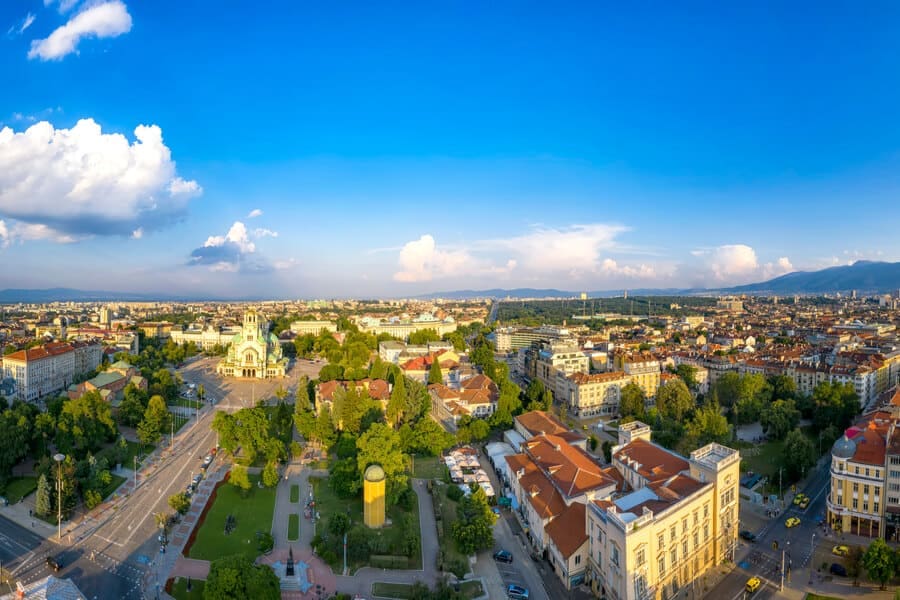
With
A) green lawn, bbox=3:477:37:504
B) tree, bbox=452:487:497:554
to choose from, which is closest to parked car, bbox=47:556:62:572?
green lawn, bbox=3:477:37:504

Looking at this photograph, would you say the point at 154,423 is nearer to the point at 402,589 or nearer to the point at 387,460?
the point at 387,460

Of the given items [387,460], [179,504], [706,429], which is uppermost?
[387,460]

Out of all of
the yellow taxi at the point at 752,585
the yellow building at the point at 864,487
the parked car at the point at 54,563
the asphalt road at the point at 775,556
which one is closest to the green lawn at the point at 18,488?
the parked car at the point at 54,563

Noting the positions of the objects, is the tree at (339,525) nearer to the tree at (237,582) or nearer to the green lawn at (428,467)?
the tree at (237,582)

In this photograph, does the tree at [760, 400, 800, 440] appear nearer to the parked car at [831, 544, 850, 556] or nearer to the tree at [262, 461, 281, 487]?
the parked car at [831, 544, 850, 556]

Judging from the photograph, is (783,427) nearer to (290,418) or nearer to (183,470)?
(290,418)

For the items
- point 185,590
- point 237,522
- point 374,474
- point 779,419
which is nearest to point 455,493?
point 374,474
